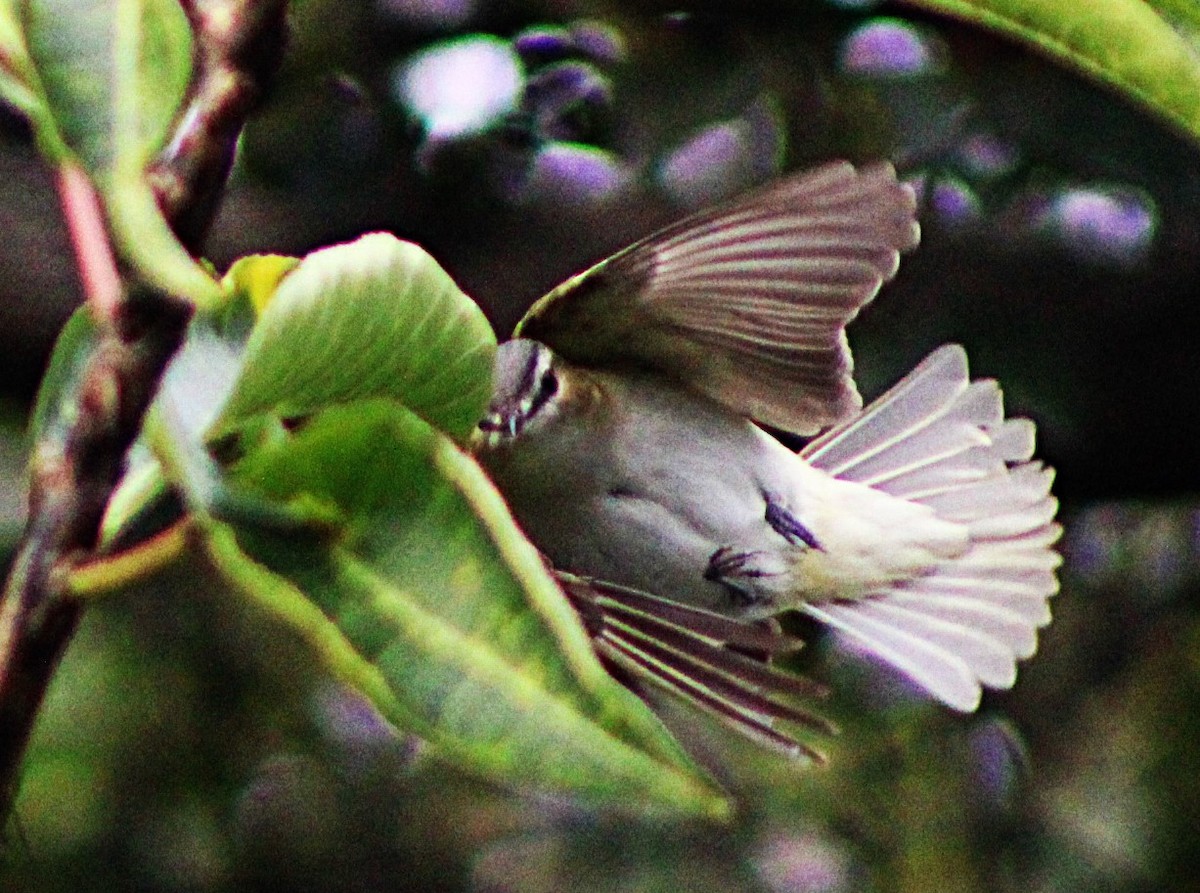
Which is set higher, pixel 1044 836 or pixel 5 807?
pixel 5 807

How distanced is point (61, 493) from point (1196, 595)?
5.00 feet

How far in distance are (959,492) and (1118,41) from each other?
2.40 ft

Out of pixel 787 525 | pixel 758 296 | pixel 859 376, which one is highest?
pixel 758 296

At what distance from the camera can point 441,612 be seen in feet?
1.11

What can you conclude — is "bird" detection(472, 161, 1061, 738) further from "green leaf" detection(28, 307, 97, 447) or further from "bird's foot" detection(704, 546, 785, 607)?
"green leaf" detection(28, 307, 97, 447)

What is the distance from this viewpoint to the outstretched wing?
66cm

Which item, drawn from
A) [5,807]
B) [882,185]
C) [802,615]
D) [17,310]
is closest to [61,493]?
[5,807]

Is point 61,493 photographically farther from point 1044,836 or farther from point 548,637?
point 1044,836

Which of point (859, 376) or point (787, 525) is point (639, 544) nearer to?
point (787, 525)

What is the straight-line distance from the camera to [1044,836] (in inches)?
65.9

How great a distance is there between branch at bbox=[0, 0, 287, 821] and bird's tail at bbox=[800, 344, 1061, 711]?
2.33 feet

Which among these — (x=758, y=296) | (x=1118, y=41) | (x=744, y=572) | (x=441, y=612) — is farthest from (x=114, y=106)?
(x=744, y=572)

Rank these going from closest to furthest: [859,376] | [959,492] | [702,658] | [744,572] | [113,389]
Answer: [113,389] → [702,658] → [744,572] → [959,492] → [859,376]

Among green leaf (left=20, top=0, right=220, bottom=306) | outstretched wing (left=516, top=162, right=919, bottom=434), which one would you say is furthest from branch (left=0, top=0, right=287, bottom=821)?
outstretched wing (left=516, top=162, right=919, bottom=434)
